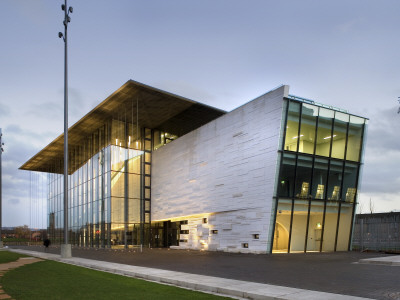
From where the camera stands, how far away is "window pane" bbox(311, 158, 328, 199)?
28.3 meters

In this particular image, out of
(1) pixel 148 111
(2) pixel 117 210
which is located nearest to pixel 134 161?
(2) pixel 117 210

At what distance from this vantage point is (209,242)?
1309 inches

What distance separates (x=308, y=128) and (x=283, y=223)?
25.6 feet

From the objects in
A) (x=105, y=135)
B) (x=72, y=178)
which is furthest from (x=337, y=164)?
(x=72, y=178)

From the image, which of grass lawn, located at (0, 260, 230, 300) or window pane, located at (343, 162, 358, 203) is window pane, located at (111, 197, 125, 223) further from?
grass lawn, located at (0, 260, 230, 300)

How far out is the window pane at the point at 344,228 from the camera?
3012cm

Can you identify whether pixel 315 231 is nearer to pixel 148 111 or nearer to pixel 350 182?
pixel 350 182

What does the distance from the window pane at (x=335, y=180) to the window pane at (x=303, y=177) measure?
8.12 ft

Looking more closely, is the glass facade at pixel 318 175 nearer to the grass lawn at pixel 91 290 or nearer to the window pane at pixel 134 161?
the grass lawn at pixel 91 290

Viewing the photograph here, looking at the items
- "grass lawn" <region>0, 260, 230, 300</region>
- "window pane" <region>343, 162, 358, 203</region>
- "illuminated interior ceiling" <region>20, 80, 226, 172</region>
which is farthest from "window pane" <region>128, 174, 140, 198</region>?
"grass lawn" <region>0, 260, 230, 300</region>

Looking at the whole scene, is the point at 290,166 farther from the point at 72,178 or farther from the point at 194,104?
the point at 72,178

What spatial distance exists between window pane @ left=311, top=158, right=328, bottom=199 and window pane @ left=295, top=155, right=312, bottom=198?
608 mm

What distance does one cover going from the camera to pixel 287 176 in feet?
88.6

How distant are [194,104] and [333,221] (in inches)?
707
